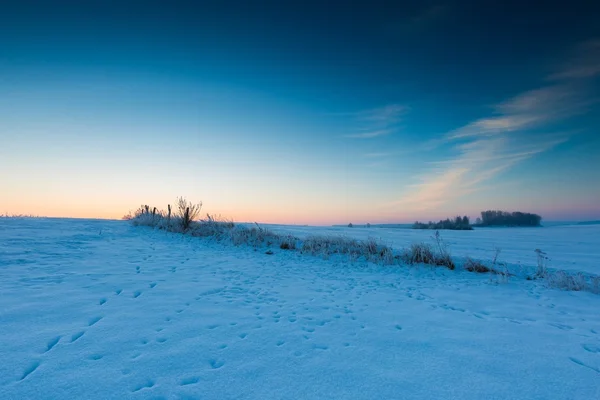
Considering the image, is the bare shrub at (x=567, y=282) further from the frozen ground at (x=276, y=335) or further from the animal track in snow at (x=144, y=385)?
the animal track in snow at (x=144, y=385)

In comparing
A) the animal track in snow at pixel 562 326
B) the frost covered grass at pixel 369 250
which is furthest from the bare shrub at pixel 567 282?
the animal track in snow at pixel 562 326

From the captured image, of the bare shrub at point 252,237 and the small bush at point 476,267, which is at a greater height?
the bare shrub at point 252,237

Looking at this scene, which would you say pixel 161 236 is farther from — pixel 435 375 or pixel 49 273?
pixel 435 375

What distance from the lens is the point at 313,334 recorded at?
160 inches

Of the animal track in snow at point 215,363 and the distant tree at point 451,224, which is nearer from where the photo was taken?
the animal track in snow at point 215,363

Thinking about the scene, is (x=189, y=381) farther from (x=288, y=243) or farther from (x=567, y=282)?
(x=288, y=243)

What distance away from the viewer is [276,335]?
13.1 feet

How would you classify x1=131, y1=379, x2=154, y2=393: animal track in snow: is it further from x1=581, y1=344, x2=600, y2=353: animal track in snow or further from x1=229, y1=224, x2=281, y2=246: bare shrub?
x1=229, y1=224, x2=281, y2=246: bare shrub

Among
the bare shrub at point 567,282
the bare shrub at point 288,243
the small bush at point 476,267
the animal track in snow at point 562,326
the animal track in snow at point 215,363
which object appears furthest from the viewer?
the bare shrub at point 288,243

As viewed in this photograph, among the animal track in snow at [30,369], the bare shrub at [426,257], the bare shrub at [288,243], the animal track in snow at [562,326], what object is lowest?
the animal track in snow at [562,326]

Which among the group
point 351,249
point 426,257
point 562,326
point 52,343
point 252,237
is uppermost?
point 252,237

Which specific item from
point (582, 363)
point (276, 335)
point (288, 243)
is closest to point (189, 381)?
point (276, 335)

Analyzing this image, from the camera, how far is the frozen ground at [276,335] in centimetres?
280

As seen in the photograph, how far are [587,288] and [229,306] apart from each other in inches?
306
